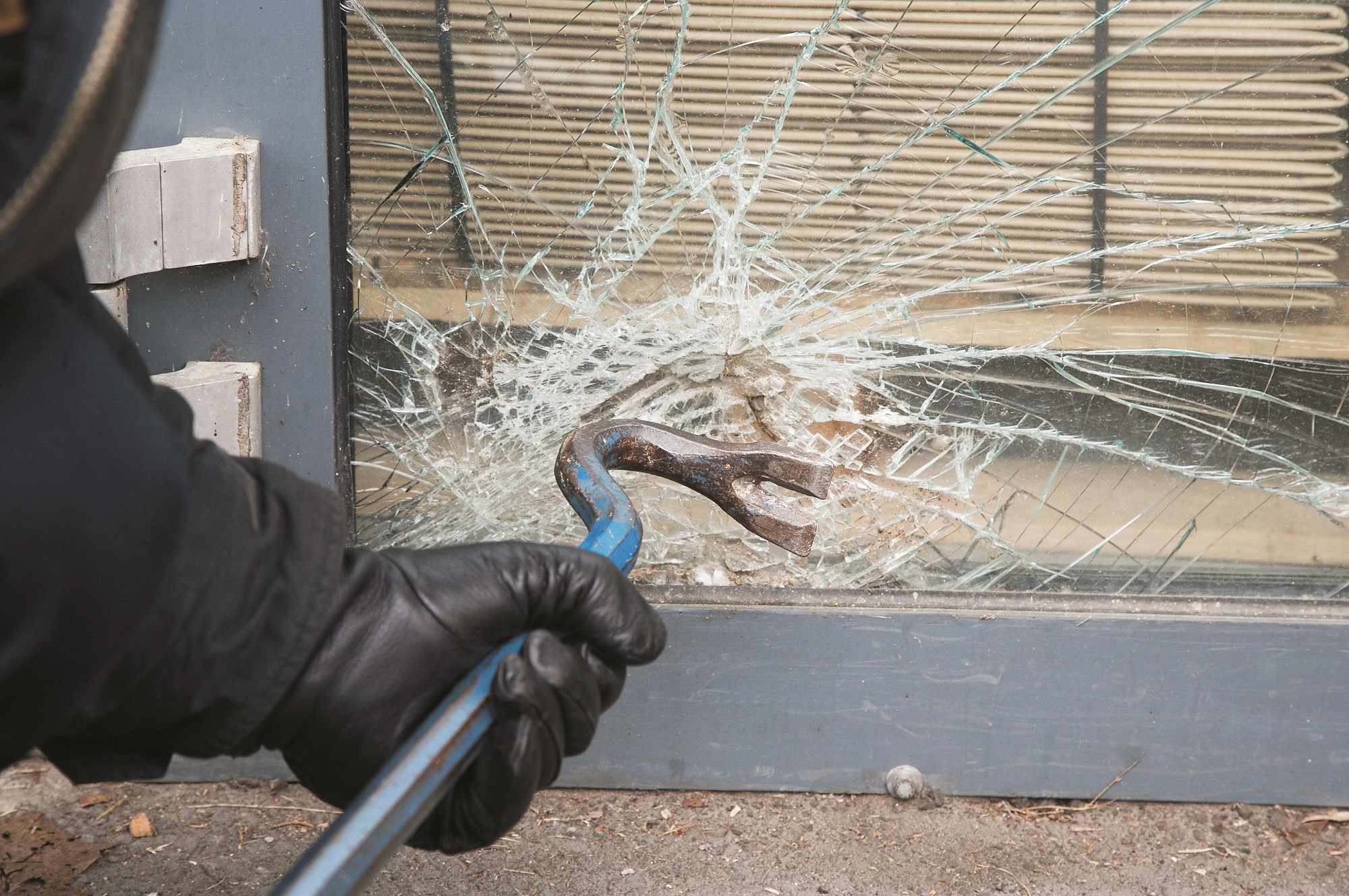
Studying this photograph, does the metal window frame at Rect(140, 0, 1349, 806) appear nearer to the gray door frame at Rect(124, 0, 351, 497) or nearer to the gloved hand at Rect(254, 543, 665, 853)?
the gray door frame at Rect(124, 0, 351, 497)

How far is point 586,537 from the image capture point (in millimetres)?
1137

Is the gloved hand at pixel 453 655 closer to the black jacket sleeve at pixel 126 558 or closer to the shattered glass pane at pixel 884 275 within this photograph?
the black jacket sleeve at pixel 126 558

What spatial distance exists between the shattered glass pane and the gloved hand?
705 millimetres

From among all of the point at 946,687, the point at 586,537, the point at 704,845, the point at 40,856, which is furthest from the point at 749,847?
the point at 40,856

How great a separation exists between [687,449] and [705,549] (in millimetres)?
514

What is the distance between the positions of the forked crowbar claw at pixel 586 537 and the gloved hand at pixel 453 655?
6 cm

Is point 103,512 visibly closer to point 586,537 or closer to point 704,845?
point 586,537

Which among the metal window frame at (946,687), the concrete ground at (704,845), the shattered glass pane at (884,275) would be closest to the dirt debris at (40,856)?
the concrete ground at (704,845)

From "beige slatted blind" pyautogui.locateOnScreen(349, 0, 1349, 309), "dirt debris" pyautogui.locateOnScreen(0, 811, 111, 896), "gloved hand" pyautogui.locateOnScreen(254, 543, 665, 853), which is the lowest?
"dirt debris" pyautogui.locateOnScreen(0, 811, 111, 896)

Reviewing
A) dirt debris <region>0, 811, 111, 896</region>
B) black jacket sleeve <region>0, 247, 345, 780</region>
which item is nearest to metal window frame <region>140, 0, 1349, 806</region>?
dirt debris <region>0, 811, 111, 896</region>

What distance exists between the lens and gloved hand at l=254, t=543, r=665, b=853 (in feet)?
3.25

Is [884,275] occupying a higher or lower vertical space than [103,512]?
higher

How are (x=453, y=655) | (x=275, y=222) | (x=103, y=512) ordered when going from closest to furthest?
(x=103, y=512), (x=453, y=655), (x=275, y=222)

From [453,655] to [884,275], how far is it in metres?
1.00
